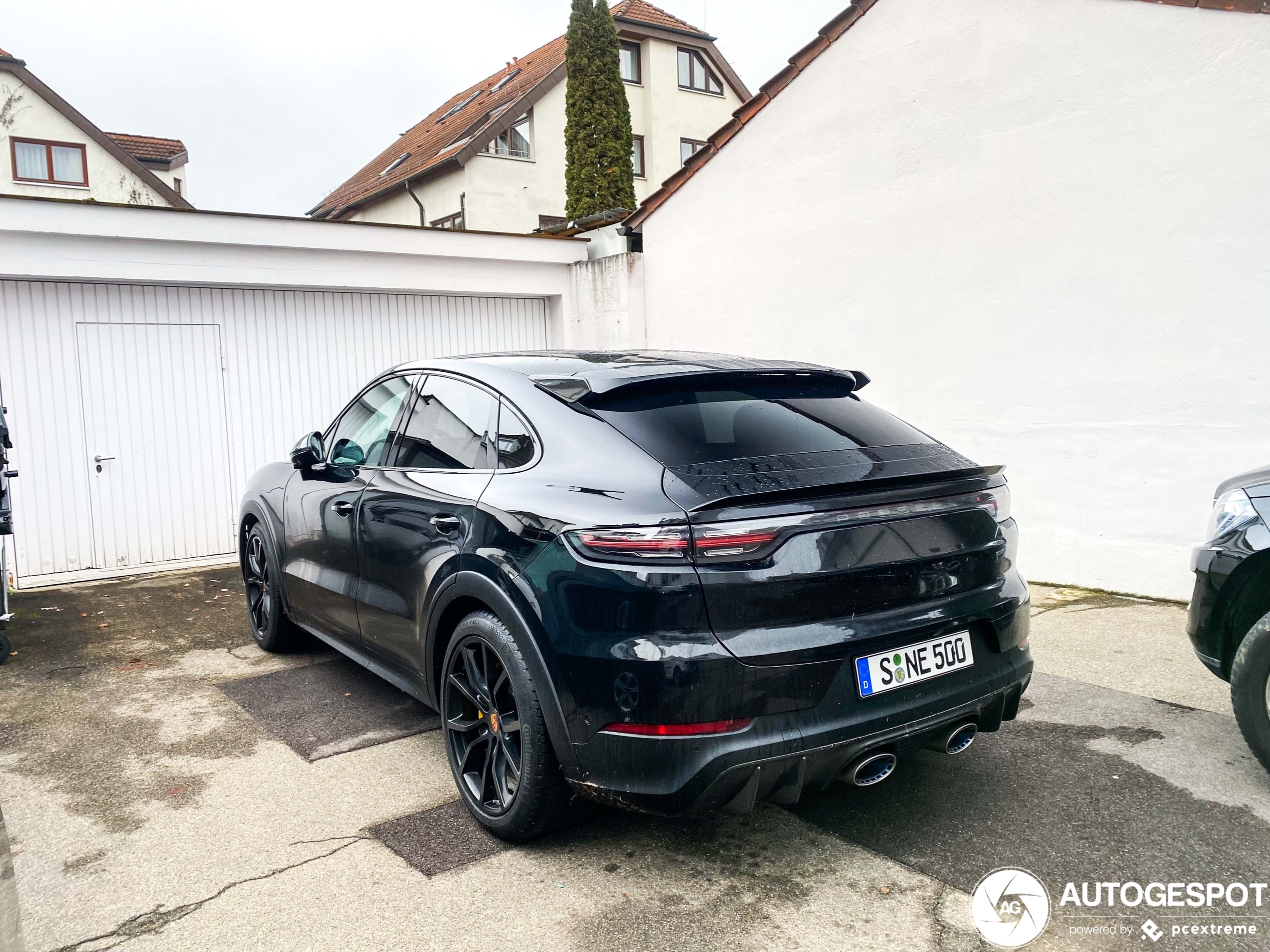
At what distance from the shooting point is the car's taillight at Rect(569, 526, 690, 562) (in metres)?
2.68

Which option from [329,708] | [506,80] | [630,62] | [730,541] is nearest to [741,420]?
[730,541]

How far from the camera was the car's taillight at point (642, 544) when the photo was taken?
8.79 ft

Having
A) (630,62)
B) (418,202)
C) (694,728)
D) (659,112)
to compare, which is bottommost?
(694,728)

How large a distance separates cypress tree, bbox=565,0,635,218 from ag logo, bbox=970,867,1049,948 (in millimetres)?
20492

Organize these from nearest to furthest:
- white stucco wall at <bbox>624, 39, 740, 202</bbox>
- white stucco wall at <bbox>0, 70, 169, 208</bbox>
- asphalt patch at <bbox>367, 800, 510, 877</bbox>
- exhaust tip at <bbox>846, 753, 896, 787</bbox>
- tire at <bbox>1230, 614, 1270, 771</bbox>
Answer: exhaust tip at <bbox>846, 753, 896, 787</bbox> → asphalt patch at <bbox>367, 800, 510, 877</bbox> → tire at <bbox>1230, 614, 1270, 771</bbox> → white stucco wall at <bbox>0, 70, 169, 208</bbox> → white stucco wall at <bbox>624, 39, 740, 202</bbox>

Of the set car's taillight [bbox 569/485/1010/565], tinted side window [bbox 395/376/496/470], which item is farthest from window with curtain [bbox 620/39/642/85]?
car's taillight [bbox 569/485/1010/565]

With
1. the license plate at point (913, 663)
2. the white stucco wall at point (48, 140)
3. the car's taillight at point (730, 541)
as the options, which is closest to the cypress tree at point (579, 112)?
the white stucco wall at point (48, 140)

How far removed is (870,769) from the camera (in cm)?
289

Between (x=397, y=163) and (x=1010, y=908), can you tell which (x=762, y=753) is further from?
(x=397, y=163)

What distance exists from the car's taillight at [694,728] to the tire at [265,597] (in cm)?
328

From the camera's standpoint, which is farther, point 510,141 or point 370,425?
point 510,141

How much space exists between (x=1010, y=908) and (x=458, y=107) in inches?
1206

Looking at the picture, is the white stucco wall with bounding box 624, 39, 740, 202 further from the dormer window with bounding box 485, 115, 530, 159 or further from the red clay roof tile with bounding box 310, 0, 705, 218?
the dormer window with bounding box 485, 115, 530, 159

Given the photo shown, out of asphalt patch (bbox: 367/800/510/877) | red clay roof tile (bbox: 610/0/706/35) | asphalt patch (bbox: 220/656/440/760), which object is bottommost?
asphalt patch (bbox: 220/656/440/760)
